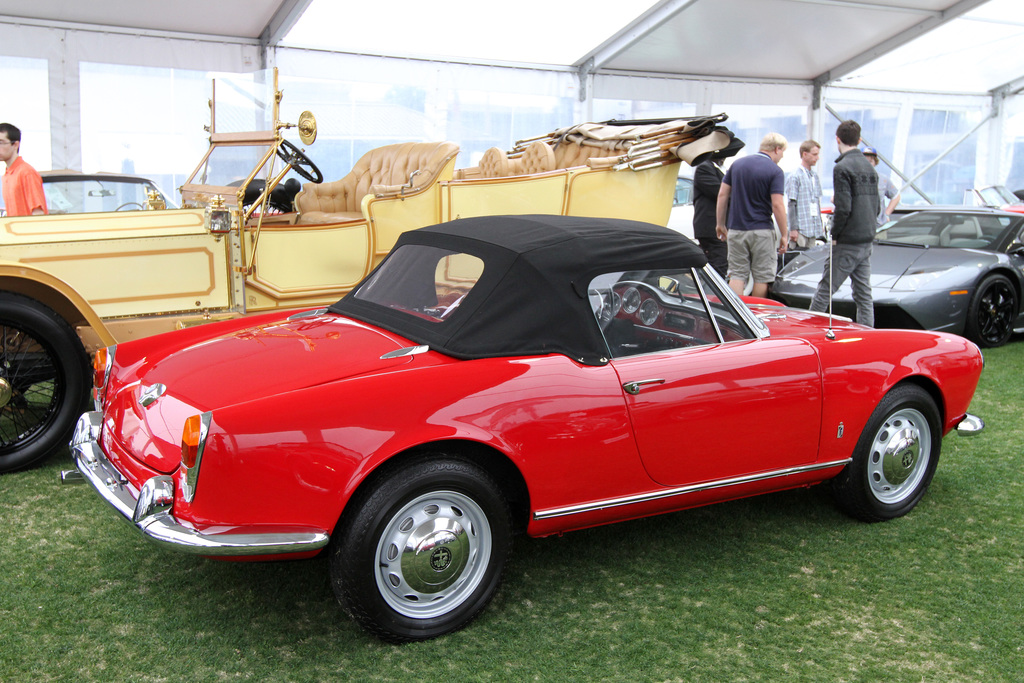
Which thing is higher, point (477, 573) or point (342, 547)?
point (342, 547)

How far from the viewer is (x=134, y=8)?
1035 cm

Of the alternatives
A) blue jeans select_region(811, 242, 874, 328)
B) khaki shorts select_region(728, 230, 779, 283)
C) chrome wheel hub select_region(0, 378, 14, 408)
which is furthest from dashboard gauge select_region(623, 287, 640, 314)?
khaki shorts select_region(728, 230, 779, 283)

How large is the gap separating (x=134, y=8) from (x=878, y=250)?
905 centimetres

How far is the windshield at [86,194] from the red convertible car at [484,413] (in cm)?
490

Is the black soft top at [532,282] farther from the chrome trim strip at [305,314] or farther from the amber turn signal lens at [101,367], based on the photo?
the amber turn signal lens at [101,367]

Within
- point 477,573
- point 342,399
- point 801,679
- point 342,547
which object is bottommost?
point 801,679

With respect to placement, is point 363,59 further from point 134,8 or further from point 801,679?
point 801,679

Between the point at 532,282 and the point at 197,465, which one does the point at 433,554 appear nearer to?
the point at 197,465

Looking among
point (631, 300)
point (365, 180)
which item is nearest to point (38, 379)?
point (631, 300)

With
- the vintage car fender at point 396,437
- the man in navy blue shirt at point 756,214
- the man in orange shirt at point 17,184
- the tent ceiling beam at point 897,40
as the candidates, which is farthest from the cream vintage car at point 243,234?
the tent ceiling beam at point 897,40

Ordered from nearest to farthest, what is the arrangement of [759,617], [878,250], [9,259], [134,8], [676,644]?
[676,644]
[759,617]
[9,259]
[878,250]
[134,8]

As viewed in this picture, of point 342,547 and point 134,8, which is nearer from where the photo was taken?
point 342,547

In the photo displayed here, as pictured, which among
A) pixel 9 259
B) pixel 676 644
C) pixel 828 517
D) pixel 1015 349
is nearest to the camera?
pixel 676 644

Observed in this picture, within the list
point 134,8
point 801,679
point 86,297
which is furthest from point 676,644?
point 134,8
